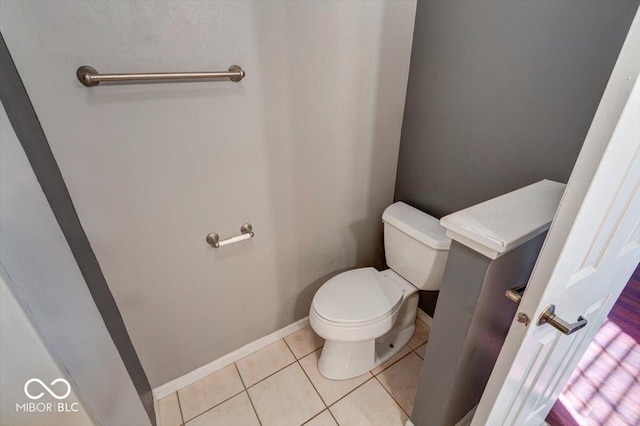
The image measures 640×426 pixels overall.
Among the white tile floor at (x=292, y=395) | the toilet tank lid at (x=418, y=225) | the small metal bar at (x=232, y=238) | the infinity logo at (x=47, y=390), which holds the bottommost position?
the white tile floor at (x=292, y=395)

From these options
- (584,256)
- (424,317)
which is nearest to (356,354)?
(424,317)

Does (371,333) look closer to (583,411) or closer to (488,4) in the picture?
(583,411)

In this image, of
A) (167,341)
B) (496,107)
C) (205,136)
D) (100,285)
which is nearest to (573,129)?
(496,107)

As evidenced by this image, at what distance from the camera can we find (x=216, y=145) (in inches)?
43.4

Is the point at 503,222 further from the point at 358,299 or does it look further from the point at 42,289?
the point at 42,289

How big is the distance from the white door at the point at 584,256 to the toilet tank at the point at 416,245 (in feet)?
1.65

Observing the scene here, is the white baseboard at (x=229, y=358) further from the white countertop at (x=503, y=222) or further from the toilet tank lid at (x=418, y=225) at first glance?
the white countertop at (x=503, y=222)

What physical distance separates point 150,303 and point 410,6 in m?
1.70

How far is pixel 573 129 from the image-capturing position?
99 cm

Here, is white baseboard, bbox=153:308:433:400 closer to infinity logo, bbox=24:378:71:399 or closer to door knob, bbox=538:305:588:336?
infinity logo, bbox=24:378:71:399

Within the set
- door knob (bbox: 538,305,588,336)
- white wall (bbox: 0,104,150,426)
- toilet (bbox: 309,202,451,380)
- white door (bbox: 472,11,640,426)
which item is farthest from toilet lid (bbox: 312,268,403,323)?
white wall (bbox: 0,104,150,426)

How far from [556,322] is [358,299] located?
0.81m

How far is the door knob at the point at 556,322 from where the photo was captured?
654mm

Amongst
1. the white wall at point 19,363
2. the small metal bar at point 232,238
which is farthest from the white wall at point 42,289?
the small metal bar at point 232,238
